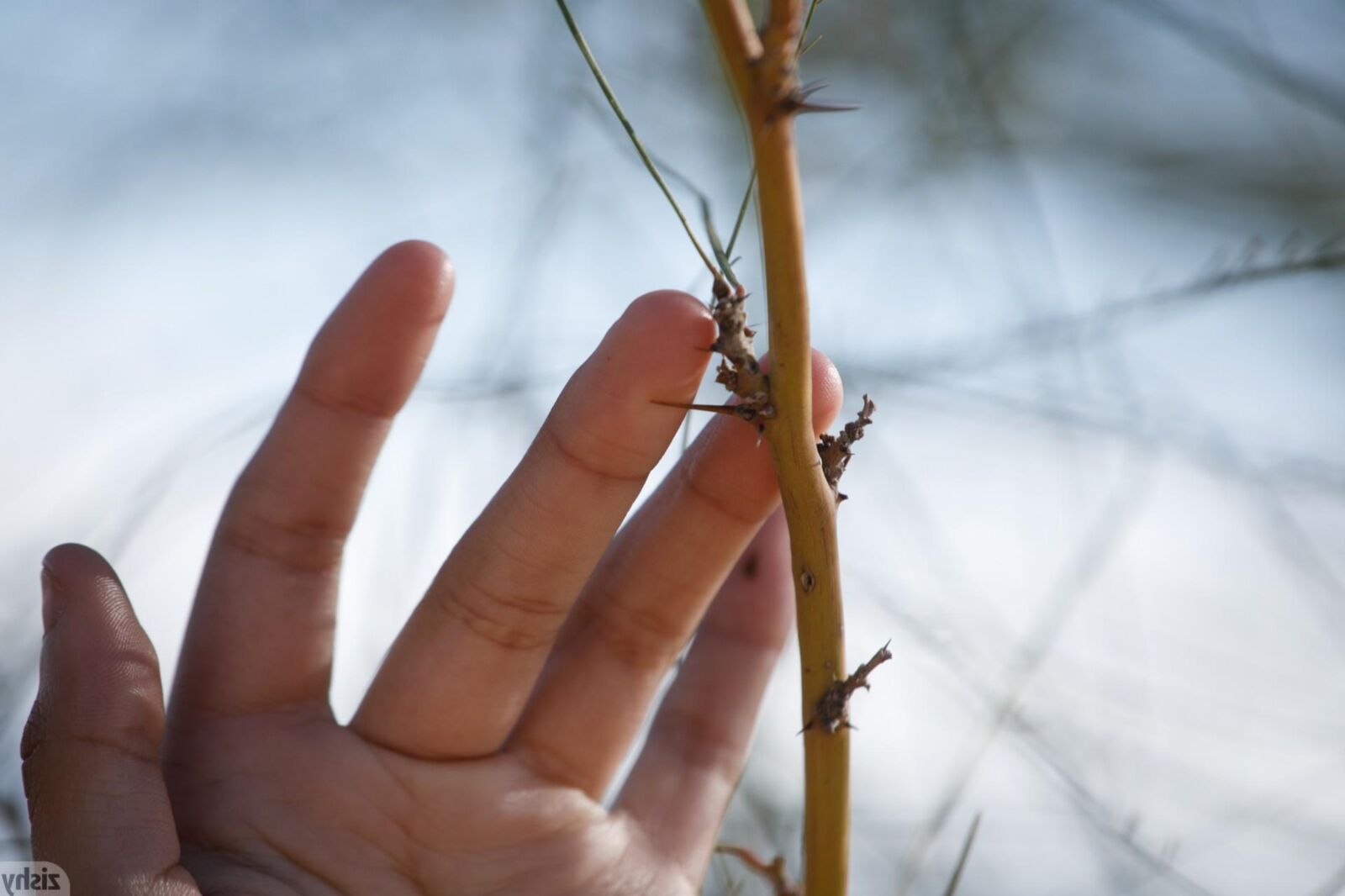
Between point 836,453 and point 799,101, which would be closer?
point 799,101

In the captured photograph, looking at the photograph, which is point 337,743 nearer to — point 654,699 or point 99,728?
point 99,728

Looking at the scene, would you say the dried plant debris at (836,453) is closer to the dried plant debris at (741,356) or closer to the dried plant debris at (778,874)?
the dried plant debris at (741,356)

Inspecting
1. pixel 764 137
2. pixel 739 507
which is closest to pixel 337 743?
pixel 739 507

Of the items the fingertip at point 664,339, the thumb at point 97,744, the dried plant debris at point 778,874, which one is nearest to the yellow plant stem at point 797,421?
the fingertip at point 664,339

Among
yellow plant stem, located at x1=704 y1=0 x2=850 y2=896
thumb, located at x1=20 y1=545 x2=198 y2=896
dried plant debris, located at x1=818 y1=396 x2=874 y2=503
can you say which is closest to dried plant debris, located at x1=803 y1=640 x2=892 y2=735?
yellow plant stem, located at x1=704 y1=0 x2=850 y2=896

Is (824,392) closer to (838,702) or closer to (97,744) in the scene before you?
(838,702)

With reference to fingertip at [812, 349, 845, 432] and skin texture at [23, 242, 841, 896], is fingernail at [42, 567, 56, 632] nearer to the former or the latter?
skin texture at [23, 242, 841, 896]

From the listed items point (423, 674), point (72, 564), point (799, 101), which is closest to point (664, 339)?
point (799, 101)
